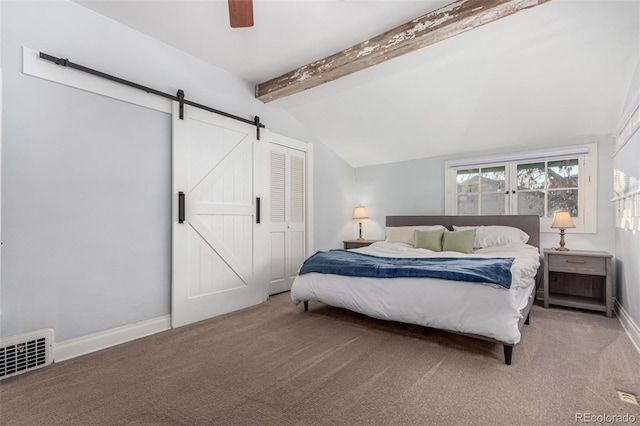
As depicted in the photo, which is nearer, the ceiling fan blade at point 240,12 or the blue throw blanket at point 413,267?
the ceiling fan blade at point 240,12

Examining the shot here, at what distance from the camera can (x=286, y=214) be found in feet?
14.1

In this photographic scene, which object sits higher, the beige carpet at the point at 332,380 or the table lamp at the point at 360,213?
the table lamp at the point at 360,213

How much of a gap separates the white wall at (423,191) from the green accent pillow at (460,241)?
0.97 m

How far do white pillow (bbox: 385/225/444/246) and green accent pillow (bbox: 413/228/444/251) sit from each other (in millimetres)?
198

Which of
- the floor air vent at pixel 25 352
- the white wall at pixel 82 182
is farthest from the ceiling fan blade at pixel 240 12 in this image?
the floor air vent at pixel 25 352

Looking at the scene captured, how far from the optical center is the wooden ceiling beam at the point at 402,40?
229 centimetres

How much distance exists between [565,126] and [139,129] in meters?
4.58

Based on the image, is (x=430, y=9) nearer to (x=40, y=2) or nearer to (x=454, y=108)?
(x=454, y=108)

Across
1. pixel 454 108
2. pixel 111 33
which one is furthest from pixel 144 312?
pixel 454 108

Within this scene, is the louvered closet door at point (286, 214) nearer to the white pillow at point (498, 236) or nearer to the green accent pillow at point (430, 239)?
the green accent pillow at point (430, 239)

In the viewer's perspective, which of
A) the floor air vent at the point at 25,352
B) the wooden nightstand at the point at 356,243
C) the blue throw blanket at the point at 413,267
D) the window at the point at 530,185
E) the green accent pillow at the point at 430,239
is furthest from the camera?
the wooden nightstand at the point at 356,243

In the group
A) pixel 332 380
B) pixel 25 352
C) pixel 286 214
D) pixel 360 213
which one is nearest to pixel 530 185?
pixel 360 213

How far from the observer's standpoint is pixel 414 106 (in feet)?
12.9

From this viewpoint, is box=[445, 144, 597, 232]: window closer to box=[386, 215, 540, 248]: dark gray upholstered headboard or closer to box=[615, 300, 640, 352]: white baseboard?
box=[386, 215, 540, 248]: dark gray upholstered headboard
